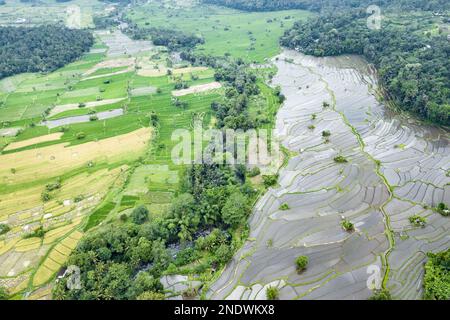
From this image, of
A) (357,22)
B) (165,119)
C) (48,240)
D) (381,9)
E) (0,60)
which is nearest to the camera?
(48,240)

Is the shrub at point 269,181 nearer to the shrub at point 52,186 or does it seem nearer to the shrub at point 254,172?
the shrub at point 254,172

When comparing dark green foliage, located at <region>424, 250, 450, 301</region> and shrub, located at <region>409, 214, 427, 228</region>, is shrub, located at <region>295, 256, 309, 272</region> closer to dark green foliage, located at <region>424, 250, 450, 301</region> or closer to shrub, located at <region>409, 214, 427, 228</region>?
dark green foliage, located at <region>424, 250, 450, 301</region>

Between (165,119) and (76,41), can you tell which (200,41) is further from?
(165,119)

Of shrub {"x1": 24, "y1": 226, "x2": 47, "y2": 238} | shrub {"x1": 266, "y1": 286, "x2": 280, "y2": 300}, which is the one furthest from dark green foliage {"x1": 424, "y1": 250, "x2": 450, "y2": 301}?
shrub {"x1": 24, "y1": 226, "x2": 47, "y2": 238}

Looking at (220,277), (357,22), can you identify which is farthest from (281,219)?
(357,22)

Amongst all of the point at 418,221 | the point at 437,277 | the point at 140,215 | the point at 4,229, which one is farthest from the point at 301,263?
the point at 4,229

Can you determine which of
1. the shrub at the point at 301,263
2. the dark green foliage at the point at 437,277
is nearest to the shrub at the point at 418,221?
the dark green foliage at the point at 437,277

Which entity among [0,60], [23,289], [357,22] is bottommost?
[23,289]
